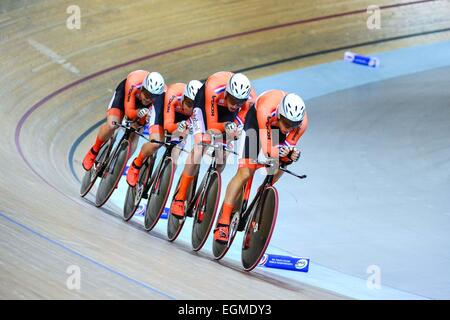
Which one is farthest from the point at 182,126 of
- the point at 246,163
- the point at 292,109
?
the point at 292,109

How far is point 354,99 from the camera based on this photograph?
35.6 ft

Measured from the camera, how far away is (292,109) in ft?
17.7

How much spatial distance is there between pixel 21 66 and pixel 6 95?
776mm

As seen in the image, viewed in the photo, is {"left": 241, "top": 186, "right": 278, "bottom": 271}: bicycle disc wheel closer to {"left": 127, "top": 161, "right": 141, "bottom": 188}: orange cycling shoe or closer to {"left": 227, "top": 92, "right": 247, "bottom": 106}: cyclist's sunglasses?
{"left": 227, "top": 92, "right": 247, "bottom": 106}: cyclist's sunglasses

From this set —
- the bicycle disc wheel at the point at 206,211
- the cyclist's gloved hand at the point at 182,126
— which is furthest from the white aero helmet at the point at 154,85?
the bicycle disc wheel at the point at 206,211

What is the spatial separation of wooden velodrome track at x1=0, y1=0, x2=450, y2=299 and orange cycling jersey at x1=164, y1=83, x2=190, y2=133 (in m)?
0.77

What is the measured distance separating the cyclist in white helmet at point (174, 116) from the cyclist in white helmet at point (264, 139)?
32.0 inches

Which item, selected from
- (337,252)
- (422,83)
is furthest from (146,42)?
(337,252)

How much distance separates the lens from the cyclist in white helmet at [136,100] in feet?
22.0

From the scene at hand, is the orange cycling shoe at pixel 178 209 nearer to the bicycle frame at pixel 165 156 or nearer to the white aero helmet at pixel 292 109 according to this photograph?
the bicycle frame at pixel 165 156

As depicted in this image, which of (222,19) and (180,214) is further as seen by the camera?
(222,19)

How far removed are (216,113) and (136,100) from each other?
1142mm

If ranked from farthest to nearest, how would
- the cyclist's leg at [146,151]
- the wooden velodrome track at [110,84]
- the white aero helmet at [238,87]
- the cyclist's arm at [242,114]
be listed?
the cyclist's leg at [146,151]
the cyclist's arm at [242,114]
the white aero helmet at [238,87]
the wooden velodrome track at [110,84]

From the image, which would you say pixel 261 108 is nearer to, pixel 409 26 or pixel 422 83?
pixel 422 83
